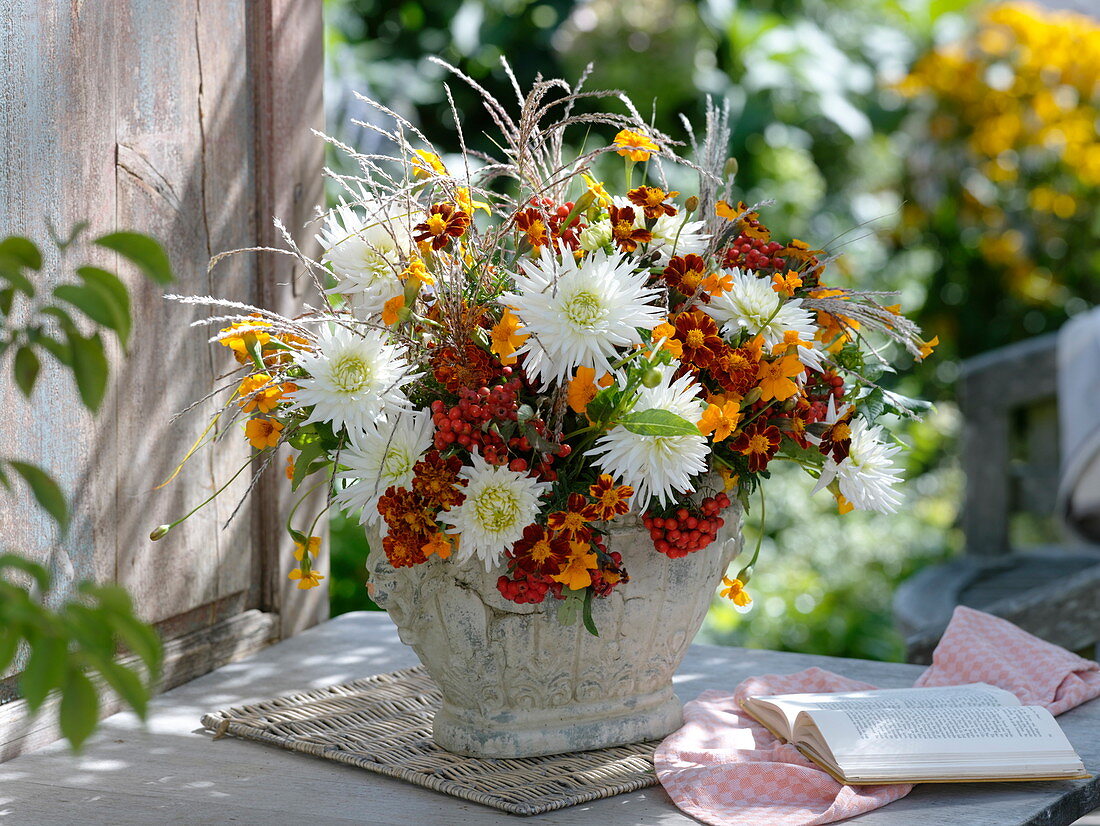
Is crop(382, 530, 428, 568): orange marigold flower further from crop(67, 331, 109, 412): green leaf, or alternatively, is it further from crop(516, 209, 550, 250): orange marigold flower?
crop(67, 331, 109, 412): green leaf

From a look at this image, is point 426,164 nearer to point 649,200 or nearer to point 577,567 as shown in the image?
point 649,200

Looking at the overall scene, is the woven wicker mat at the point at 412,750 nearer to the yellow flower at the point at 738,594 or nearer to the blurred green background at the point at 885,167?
the yellow flower at the point at 738,594

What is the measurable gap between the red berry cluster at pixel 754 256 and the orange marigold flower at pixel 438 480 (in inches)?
14.4

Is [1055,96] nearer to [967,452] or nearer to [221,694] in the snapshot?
[967,452]

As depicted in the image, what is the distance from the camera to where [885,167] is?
4.88m

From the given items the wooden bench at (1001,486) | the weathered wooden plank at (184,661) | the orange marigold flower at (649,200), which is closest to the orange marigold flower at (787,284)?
the orange marigold flower at (649,200)

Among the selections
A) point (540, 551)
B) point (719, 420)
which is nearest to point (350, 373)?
point (540, 551)

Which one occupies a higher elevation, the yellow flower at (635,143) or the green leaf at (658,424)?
the yellow flower at (635,143)

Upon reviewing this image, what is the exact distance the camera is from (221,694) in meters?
1.54

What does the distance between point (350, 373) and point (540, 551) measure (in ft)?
0.77

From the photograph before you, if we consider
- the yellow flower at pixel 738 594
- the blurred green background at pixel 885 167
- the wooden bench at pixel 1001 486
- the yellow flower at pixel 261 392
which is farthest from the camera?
the blurred green background at pixel 885 167

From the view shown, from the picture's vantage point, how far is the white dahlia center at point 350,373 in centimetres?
108

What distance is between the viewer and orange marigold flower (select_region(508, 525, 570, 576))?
108cm

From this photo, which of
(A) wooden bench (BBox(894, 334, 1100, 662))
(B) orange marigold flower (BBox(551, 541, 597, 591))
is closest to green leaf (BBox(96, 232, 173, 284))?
(B) orange marigold flower (BBox(551, 541, 597, 591))
